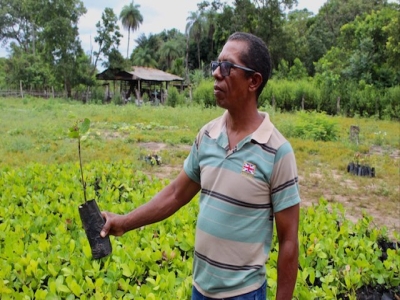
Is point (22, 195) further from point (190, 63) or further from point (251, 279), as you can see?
point (190, 63)

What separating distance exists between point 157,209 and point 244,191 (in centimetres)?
53

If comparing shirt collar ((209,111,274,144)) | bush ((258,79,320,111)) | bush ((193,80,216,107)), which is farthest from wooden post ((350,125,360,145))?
bush ((193,80,216,107))

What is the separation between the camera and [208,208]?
1552mm

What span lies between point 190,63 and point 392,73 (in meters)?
24.4

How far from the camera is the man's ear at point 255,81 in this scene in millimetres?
1509

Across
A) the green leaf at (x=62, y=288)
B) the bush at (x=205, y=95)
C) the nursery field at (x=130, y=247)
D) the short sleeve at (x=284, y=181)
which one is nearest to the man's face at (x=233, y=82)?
the short sleeve at (x=284, y=181)

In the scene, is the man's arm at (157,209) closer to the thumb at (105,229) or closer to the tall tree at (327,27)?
the thumb at (105,229)

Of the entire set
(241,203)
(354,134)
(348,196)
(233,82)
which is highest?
(233,82)

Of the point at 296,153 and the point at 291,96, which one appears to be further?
the point at 291,96

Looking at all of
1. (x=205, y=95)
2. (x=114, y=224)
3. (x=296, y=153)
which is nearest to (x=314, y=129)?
(x=296, y=153)

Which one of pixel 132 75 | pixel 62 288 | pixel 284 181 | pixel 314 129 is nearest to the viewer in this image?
pixel 284 181

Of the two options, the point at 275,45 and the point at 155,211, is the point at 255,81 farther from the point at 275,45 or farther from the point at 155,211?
the point at 275,45

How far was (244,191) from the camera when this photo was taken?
1454 millimetres

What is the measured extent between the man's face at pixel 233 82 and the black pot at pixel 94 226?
69 centimetres
